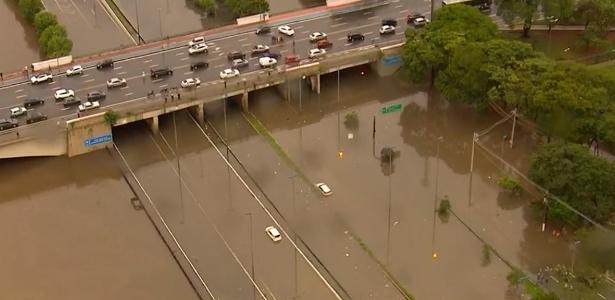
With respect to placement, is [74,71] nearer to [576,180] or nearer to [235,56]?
[235,56]

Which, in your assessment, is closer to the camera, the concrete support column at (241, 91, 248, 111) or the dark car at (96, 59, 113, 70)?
the concrete support column at (241, 91, 248, 111)

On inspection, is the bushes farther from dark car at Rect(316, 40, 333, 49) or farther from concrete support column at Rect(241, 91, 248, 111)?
dark car at Rect(316, 40, 333, 49)

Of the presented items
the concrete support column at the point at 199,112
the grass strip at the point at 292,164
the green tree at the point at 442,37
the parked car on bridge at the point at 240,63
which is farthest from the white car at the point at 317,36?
the concrete support column at the point at 199,112

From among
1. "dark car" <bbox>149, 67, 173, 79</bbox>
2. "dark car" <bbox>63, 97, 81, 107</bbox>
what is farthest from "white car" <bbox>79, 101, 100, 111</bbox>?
"dark car" <bbox>149, 67, 173, 79</bbox>

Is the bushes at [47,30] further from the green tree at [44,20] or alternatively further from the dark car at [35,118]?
the dark car at [35,118]

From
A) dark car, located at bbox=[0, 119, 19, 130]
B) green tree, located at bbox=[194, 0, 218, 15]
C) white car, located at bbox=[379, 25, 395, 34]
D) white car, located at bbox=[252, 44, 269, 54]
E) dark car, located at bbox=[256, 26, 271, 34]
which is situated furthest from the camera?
green tree, located at bbox=[194, 0, 218, 15]

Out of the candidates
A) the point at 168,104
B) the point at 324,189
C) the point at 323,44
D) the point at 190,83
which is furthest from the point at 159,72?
the point at 324,189
